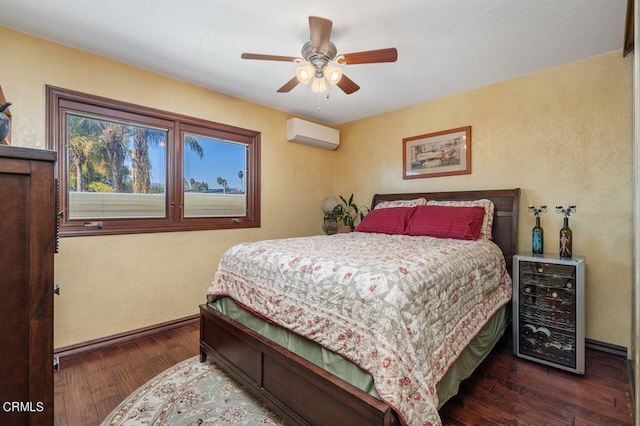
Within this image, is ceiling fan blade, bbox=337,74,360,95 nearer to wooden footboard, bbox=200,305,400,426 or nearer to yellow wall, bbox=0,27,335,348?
yellow wall, bbox=0,27,335,348

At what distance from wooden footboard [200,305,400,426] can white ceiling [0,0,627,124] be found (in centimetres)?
213

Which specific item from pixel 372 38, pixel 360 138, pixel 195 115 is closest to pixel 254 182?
pixel 195 115

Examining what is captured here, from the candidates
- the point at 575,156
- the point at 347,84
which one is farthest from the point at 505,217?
the point at 347,84

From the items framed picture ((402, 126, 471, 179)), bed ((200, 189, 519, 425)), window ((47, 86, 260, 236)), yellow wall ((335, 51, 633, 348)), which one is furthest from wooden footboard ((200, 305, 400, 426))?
framed picture ((402, 126, 471, 179))

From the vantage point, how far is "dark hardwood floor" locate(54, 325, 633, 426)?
1.66 metres

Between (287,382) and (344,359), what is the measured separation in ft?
1.32

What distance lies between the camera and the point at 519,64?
2.67 m

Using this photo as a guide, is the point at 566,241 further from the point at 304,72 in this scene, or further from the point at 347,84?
the point at 304,72

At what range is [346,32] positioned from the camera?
220cm

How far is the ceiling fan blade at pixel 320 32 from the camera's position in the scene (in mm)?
1820

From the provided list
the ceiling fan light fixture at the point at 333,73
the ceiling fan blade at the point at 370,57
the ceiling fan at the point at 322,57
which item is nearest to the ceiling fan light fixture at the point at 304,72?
the ceiling fan at the point at 322,57

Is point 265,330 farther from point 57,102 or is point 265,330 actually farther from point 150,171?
point 57,102

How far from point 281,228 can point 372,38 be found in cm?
252

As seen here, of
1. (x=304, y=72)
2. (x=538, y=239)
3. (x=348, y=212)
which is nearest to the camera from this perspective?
(x=304, y=72)
